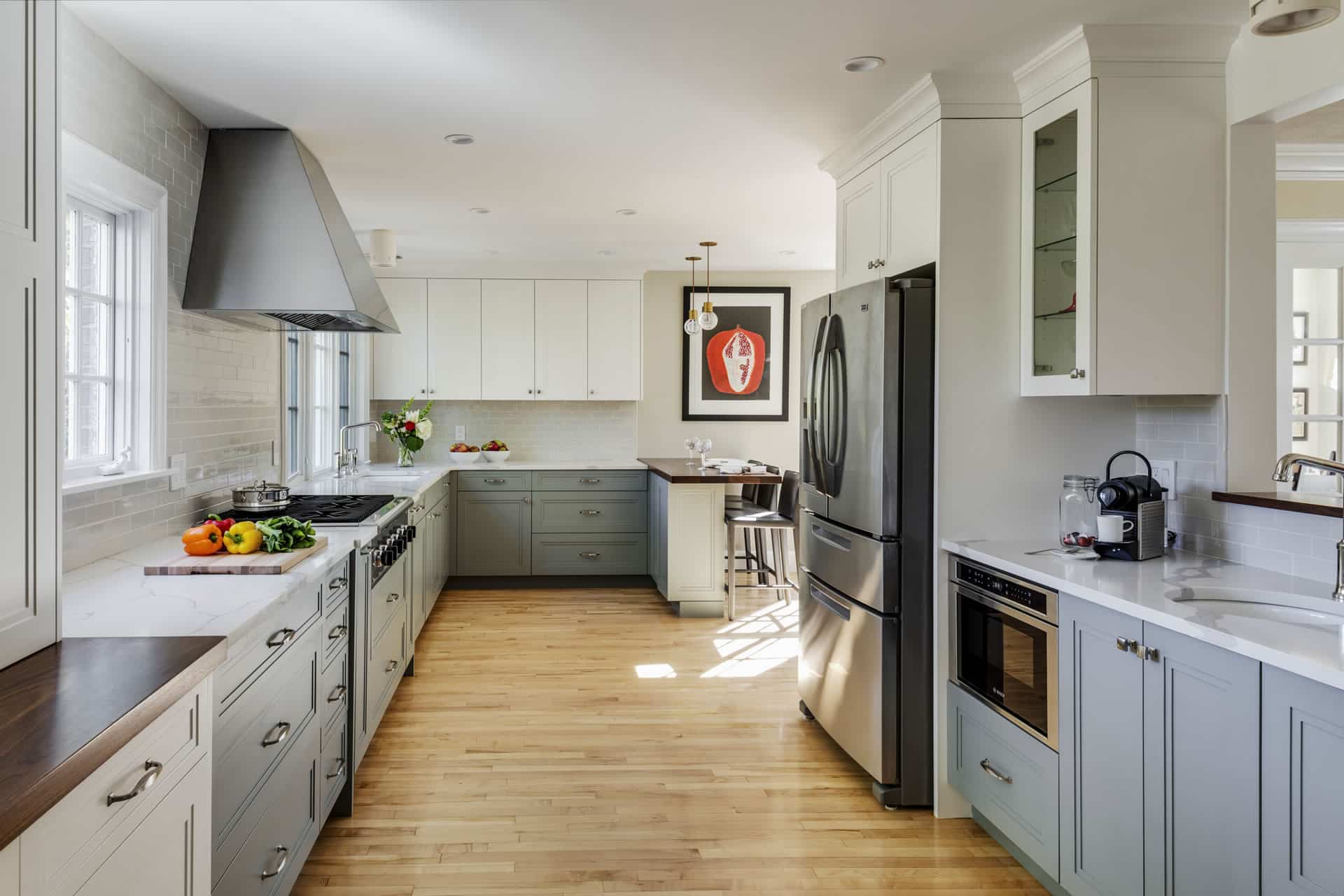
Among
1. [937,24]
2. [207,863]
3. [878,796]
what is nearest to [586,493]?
[878,796]

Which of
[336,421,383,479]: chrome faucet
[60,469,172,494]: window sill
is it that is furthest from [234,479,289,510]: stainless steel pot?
[336,421,383,479]: chrome faucet

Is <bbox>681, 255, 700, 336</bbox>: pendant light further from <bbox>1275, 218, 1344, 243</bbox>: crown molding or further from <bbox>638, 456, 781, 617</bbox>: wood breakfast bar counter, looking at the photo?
<bbox>1275, 218, 1344, 243</bbox>: crown molding

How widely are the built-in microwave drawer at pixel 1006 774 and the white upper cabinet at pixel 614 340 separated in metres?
4.30

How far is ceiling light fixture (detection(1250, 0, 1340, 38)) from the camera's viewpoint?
1476 mm

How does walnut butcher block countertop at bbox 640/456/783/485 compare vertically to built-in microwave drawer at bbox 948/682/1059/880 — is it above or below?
above

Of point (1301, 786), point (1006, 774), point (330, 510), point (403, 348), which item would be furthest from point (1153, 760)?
point (403, 348)

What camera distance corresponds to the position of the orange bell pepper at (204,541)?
238cm

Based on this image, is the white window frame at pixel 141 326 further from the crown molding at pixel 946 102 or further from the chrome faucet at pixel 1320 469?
the chrome faucet at pixel 1320 469

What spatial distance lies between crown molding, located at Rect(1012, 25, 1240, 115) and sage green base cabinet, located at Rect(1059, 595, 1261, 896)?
1.55 meters

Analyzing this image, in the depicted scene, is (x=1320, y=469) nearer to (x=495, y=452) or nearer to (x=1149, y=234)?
(x=1149, y=234)

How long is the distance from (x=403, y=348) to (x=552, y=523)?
177 centimetres

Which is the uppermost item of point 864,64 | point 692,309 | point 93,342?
point 864,64

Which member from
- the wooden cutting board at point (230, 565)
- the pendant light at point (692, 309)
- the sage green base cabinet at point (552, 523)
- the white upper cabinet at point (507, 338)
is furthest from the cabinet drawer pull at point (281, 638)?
the white upper cabinet at point (507, 338)

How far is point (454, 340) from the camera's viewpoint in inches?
262
